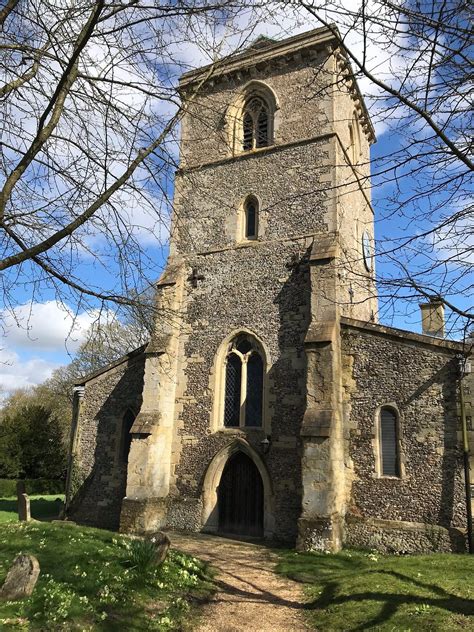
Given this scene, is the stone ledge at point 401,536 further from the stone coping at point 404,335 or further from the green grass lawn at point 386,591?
the stone coping at point 404,335

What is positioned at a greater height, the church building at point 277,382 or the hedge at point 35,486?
the church building at point 277,382

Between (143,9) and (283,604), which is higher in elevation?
(143,9)

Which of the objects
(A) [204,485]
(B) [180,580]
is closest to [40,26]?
(B) [180,580]

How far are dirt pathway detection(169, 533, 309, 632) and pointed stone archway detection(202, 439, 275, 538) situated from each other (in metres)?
1.33

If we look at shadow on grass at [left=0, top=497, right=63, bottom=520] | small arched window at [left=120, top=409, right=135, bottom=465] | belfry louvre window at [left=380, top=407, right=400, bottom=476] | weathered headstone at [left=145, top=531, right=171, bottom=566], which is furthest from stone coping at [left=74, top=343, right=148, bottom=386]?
weathered headstone at [left=145, top=531, right=171, bottom=566]

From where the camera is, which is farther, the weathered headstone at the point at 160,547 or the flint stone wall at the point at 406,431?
the flint stone wall at the point at 406,431

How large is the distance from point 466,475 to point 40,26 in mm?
10460

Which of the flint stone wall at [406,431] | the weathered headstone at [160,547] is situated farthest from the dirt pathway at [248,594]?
the flint stone wall at [406,431]

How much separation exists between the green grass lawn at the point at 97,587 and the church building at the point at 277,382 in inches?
127

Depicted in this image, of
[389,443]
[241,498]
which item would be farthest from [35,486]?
[389,443]

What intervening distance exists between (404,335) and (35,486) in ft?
70.5

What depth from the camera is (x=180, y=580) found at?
7.64 metres

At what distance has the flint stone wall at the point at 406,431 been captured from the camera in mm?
10430

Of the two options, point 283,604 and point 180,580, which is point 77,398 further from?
point 283,604
